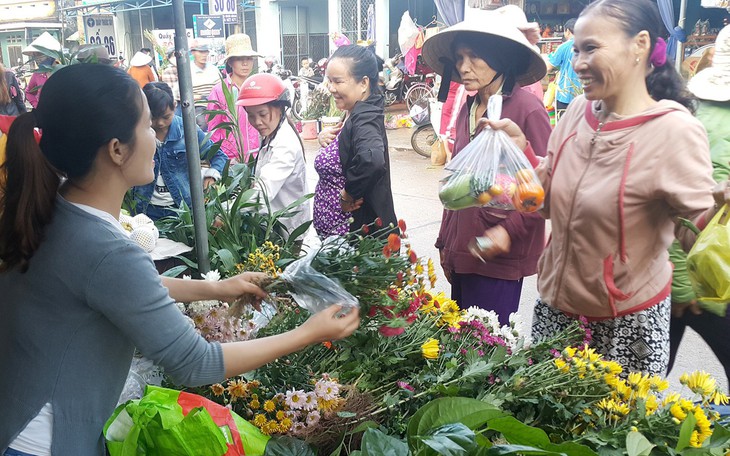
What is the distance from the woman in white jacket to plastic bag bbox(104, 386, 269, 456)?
6.28 feet

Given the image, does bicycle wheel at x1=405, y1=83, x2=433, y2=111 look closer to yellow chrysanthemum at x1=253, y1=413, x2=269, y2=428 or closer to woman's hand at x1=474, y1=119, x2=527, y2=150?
woman's hand at x1=474, y1=119, x2=527, y2=150

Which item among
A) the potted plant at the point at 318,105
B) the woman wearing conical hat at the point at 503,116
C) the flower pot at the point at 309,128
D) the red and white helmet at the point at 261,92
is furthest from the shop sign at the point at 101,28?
the woman wearing conical hat at the point at 503,116

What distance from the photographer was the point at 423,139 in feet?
34.3

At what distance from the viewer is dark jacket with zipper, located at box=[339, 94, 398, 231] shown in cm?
308

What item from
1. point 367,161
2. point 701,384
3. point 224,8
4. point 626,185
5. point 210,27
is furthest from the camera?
point 224,8

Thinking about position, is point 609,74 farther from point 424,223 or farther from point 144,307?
point 424,223

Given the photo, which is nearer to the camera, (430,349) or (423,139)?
(430,349)

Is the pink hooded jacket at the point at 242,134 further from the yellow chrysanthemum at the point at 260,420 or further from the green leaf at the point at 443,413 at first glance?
the green leaf at the point at 443,413

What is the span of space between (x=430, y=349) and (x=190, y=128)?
1.19 metres

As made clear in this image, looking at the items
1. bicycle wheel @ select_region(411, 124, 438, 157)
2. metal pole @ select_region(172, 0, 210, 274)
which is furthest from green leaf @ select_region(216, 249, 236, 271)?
bicycle wheel @ select_region(411, 124, 438, 157)

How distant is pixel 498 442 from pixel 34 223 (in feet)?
3.33

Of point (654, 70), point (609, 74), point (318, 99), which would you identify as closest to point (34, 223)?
point (609, 74)

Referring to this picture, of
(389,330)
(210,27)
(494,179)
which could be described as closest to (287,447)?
(389,330)

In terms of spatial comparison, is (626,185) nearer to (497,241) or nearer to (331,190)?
(497,241)
